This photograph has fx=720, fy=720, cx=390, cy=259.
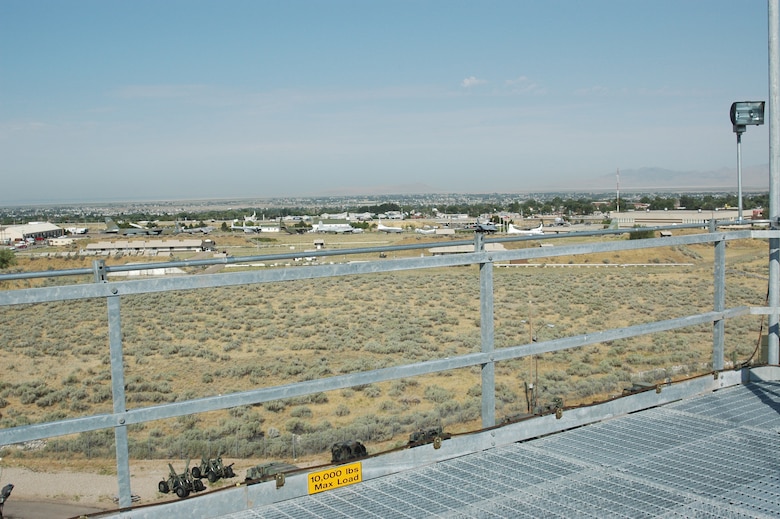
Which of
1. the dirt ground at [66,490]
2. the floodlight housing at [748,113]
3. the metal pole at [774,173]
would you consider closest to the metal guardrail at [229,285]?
the metal pole at [774,173]

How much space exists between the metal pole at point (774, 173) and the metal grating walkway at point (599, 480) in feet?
4.02

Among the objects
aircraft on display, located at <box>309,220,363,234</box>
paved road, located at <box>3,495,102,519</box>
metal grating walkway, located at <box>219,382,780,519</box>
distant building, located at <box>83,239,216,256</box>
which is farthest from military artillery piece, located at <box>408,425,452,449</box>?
aircraft on display, located at <box>309,220,363,234</box>

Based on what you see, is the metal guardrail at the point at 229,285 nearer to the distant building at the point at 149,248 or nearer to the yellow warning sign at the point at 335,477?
the yellow warning sign at the point at 335,477

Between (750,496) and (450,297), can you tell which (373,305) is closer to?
(450,297)

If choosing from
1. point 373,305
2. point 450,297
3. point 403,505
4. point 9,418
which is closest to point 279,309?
point 373,305

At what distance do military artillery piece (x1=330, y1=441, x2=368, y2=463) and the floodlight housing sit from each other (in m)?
3.88

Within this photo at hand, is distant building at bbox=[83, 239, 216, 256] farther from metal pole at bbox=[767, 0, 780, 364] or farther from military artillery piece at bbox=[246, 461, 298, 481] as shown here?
military artillery piece at bbox=[246, 461, 298, 481]

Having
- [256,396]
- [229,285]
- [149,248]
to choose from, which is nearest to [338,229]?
[149,248]

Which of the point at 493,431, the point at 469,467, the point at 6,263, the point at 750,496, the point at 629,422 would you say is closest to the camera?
the point at 750,496

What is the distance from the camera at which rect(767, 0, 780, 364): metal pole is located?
16.5ft

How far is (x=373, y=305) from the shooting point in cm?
2973

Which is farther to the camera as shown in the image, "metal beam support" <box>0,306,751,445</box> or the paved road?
the paved road

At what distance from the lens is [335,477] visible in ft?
10.4

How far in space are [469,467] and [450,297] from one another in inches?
1134
